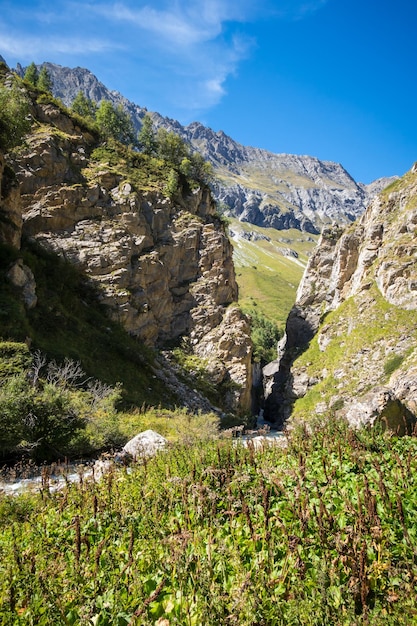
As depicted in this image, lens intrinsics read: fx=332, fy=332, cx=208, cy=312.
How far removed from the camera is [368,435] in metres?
8.14

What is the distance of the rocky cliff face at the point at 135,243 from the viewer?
38.6m

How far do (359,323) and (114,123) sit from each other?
2254 inches

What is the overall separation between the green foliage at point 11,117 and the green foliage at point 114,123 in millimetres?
26405

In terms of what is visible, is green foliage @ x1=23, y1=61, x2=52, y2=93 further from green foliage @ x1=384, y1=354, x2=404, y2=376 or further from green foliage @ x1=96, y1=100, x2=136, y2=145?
green foliage @ x1=384, y1=354, x2=404, y2=376

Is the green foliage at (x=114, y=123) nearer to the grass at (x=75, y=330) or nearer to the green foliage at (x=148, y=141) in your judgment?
the green foliage at (x=148, y=141)

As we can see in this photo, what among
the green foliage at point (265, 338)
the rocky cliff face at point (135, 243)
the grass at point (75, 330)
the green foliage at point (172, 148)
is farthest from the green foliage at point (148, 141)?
the green foliage at point (265, 338)

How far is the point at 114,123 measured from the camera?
61.4 metres

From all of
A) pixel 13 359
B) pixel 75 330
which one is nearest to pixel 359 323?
pixel 75 330

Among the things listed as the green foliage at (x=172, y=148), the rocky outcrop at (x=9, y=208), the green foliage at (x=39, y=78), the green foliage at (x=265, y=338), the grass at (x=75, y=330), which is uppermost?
the green foliage at (x=39, y=78)

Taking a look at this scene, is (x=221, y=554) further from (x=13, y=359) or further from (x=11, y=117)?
(x=11, y=117)

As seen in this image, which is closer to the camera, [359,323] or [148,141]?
[359,323]

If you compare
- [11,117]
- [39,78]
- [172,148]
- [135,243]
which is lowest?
[135,243]

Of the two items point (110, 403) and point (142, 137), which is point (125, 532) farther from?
point (142, 137)

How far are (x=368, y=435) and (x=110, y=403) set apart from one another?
44.2 ft
